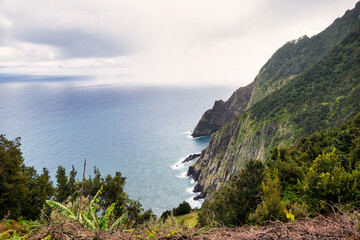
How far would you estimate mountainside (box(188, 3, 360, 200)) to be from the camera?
4647cm

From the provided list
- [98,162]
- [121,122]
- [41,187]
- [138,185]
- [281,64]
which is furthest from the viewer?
[121,122]

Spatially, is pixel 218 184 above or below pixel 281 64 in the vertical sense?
below

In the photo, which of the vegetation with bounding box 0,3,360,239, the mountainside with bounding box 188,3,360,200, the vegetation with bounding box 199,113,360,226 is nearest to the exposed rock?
the mountainside with bounding box 188,3,360,200

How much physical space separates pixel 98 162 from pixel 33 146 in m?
32.6

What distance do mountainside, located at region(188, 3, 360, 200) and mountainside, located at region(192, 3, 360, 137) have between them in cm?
1140

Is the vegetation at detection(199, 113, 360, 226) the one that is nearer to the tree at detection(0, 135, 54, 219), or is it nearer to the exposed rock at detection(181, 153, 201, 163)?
the tree at detection(0, 135, 54, 219)

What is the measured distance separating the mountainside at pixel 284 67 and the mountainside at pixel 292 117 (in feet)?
37.4

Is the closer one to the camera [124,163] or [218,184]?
[218,184]

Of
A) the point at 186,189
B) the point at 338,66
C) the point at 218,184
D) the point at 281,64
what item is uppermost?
the point at 281,64

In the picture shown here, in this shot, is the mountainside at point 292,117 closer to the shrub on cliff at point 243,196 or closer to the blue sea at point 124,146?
the blue sea at point 124,146

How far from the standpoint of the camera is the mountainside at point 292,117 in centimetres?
4647

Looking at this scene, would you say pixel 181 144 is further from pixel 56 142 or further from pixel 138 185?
pixel 56 142

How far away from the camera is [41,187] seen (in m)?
17.0

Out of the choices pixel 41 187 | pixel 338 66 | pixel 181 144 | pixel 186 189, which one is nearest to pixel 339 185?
Result: pixel 41 187
